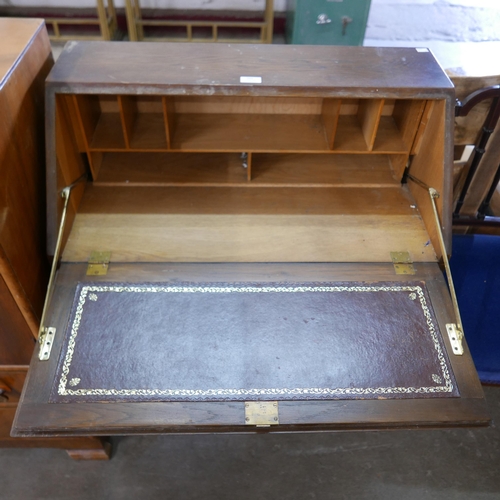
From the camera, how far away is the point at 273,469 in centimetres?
190

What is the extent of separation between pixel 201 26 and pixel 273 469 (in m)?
3.34

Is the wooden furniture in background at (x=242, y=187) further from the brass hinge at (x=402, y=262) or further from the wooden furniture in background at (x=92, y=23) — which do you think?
the wooden furniture in background at (x=92, y=23)

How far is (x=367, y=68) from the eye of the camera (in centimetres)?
141

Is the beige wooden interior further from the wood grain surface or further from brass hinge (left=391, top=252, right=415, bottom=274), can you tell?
the wood grain surface

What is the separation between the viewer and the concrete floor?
6.06 feet

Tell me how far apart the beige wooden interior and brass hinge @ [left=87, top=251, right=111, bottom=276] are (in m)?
0.04

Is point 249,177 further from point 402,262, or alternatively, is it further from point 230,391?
point 230,391

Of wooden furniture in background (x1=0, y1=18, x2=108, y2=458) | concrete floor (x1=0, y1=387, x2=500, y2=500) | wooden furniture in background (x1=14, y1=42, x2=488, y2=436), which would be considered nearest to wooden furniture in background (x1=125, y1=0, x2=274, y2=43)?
wooden furniture in background (x1=14, y1=42, x2=488, y2=436)

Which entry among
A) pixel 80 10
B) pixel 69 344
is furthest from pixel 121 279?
pixel 80 10

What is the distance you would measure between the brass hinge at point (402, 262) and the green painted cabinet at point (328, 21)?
251 cm

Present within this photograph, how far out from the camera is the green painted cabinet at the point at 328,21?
3275 millimetres

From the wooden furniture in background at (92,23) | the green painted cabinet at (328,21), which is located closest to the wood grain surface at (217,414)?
the green painted cabinet at (328,21)

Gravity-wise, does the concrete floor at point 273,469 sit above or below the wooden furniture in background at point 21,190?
below

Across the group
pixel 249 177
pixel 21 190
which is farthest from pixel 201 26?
pixel 21 190
